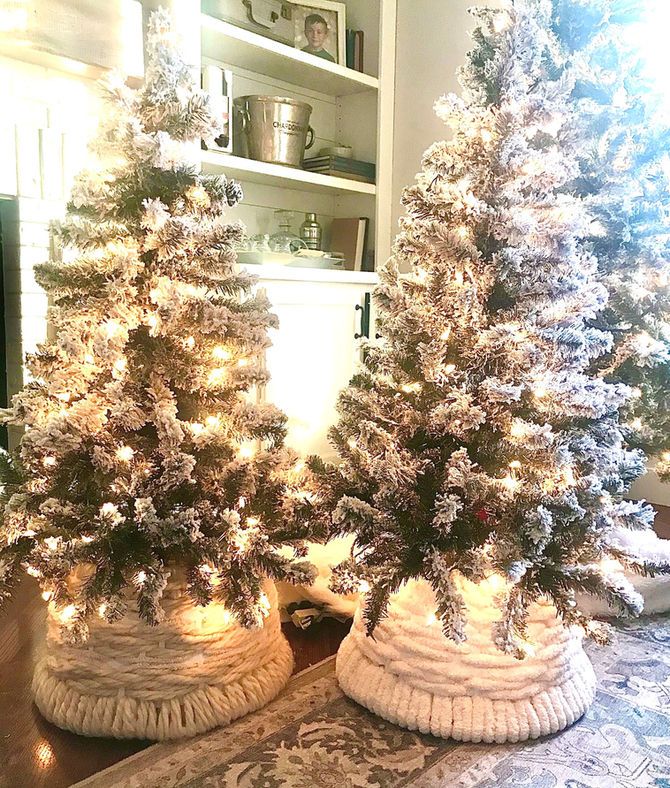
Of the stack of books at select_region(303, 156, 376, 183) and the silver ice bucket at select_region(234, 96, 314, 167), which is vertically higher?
the silver ice bucket at select_region(234, 96, 314, 167)

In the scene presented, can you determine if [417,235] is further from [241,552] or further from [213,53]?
[213,53]

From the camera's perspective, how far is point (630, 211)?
192 cm

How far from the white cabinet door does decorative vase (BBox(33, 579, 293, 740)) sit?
4.47 feet

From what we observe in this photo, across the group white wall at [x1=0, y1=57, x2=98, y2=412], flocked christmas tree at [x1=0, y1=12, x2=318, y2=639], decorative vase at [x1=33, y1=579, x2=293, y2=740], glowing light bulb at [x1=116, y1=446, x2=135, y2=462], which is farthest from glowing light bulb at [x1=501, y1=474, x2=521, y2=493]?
white wall at [x1=0, y1=57, x2=98, y2=412]

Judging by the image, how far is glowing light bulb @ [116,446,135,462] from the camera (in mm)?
1243

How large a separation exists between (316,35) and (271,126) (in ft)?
1.87

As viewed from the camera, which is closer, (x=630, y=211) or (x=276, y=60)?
(x=630, y=211)

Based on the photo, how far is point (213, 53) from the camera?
8.77 ft

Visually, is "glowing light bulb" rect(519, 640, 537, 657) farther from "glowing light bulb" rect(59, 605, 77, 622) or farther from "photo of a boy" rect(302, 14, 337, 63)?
"photo of a boy" rect(302, 14, 337, 63)

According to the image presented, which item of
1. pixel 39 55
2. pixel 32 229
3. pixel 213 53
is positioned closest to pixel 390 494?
pixel 32 229

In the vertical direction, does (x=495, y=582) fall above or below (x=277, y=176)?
below

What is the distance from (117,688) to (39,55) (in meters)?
1.78

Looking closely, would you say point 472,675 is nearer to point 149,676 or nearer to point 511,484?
point 511,484

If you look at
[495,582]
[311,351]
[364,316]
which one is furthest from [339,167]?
[495,582]
